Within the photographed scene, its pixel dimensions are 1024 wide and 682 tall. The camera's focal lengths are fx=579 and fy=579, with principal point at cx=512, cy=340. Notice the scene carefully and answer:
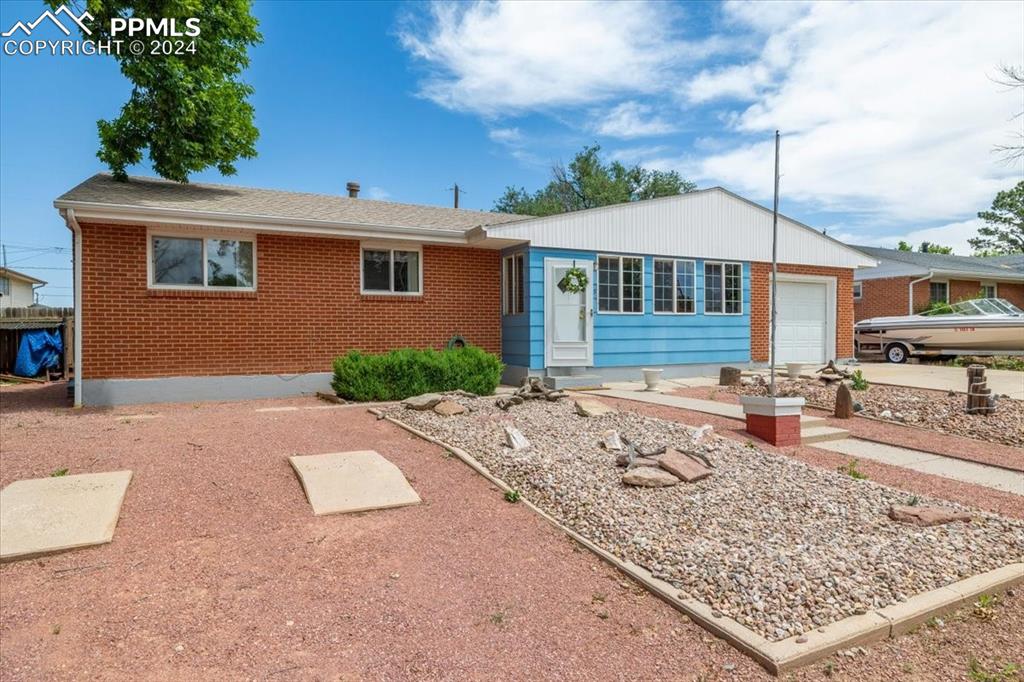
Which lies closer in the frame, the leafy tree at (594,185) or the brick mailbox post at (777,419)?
the brick mailbox post at (777,419)

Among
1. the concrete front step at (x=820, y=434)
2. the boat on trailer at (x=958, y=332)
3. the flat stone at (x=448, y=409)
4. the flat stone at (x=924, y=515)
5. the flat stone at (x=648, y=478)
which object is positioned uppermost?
the boat on trailer at (x=958, y=332)

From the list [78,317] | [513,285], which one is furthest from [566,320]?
[78,317]

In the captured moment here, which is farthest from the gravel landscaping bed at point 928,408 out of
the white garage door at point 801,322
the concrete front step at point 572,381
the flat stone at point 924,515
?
the white garage door at point 801,322

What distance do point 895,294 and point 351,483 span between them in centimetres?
2429

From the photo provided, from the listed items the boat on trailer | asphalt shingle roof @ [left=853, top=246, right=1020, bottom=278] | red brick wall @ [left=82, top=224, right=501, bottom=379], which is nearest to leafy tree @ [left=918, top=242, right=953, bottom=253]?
asphalt shingle roof @ [left=853, top=246, right=1020, bottom=278]

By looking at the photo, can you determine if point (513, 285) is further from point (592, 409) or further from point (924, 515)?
point (924, 515)

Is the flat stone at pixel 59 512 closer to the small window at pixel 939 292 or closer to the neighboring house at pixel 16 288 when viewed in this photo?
the small window at pixel 939 292

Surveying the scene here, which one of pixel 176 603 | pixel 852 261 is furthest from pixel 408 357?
pixel 852 261

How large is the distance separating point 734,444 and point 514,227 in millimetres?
6307

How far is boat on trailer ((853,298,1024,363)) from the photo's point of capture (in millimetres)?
15352

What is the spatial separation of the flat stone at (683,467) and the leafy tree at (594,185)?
29.2 m

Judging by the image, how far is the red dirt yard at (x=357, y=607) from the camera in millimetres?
2570

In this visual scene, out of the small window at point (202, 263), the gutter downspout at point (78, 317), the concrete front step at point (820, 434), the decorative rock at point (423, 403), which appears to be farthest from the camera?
the small window at point (202, 263)

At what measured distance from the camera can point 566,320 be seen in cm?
1150
